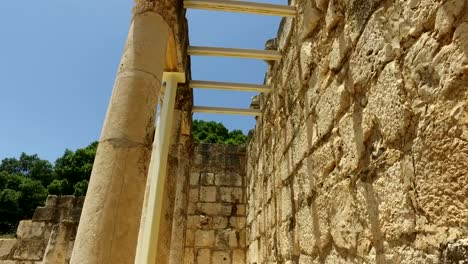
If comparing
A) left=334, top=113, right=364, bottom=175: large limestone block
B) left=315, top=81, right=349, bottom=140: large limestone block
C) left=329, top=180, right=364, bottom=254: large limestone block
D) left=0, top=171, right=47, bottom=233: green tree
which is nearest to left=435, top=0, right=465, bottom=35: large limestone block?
left=334, top=113, right=364, bottom=175: large limestone block

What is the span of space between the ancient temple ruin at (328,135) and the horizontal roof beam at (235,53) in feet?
0.06

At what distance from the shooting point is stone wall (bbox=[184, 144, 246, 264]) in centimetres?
700

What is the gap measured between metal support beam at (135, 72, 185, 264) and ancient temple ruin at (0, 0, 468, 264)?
0.05 ft

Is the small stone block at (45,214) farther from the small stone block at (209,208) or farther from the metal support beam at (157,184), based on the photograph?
the metal support beam at (157,184)

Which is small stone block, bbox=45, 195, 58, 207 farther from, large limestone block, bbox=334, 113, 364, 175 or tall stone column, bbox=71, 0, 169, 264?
large limestone block, bbox=334, 113, 364, 175

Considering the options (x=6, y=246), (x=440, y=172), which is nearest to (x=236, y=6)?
(x=440, y=172)

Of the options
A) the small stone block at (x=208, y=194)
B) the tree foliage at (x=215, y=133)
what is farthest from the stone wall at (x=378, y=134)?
the tree foliage at (x=215, y=133)

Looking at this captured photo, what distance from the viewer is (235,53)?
4.31m

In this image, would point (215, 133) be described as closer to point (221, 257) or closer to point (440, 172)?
point (221, 257)

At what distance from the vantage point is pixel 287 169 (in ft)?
12.2

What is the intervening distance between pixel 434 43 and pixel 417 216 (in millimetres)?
713

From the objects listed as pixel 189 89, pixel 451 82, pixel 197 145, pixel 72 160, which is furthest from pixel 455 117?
pixel 72 160

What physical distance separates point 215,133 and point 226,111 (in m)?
18.7

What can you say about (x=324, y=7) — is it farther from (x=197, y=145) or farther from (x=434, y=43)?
(x=197, y=145)
